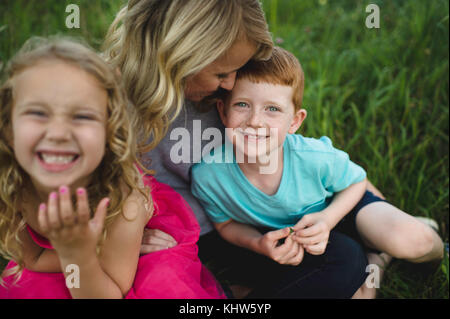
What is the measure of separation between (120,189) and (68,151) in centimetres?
27

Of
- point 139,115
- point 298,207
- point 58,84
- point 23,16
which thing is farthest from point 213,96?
point 23,16

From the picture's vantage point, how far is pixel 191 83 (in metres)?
1.69

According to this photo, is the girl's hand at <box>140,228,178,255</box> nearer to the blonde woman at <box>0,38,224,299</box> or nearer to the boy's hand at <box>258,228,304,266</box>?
the blonde woman at <box>0,38,224,299</box>

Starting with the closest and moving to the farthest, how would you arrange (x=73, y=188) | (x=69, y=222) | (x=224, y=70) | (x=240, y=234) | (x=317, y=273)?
(x=69, y=222) < (x=73, y=188) < (x=224, y=70) < (x=317, y=273) < (x=240, y=234)

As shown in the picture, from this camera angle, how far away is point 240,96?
1.71 meters

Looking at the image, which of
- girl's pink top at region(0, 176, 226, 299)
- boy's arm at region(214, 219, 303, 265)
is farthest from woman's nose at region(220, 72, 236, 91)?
boy's arm at region(214, 219, 303, 265)

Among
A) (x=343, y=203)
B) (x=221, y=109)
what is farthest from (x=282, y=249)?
(x=221, y=109)

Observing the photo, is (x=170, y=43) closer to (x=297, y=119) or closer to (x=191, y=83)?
(x=191, y=83)

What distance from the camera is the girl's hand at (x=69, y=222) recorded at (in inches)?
42.9

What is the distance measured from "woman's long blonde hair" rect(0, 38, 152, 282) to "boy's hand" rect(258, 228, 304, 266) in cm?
53

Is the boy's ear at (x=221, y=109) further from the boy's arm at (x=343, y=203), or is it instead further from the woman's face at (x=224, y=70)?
Answer: the boy's arm at (x=343, y=203)

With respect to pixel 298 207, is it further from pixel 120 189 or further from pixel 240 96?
pixel 120 189

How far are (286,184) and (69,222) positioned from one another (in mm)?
954

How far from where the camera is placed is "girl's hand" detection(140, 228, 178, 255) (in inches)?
63.2
